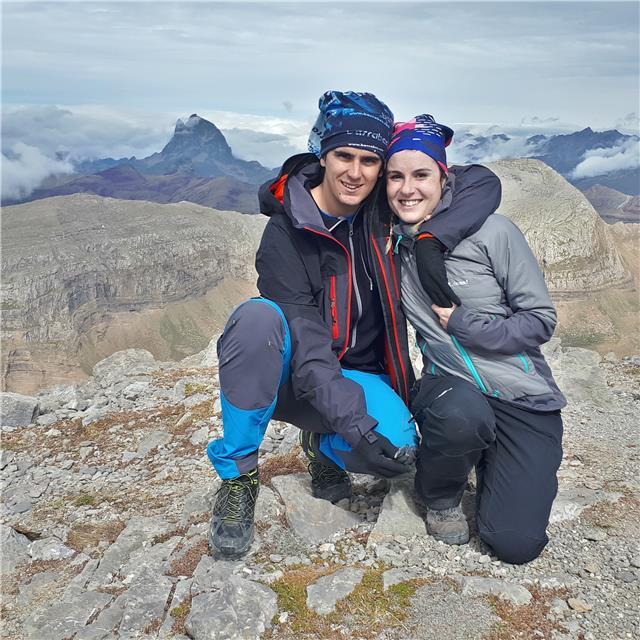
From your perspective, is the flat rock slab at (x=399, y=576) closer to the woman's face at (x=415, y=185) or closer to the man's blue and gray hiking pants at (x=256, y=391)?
the man's blue and gray hiking pants at (x=256, y=391)

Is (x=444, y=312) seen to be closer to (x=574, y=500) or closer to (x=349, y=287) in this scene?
(x=349, y=287)

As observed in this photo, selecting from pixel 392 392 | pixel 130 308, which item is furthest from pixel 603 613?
pixel 130 308

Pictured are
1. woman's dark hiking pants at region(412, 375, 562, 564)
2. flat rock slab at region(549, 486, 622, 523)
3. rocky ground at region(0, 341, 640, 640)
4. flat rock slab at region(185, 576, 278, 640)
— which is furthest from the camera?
flat rock slab at region(549, 486, 622, 523)

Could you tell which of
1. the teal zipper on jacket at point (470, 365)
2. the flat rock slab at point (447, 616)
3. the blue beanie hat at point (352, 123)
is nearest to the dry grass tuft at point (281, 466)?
the flat rock slab at point (447, 616)

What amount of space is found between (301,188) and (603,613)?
421 cm

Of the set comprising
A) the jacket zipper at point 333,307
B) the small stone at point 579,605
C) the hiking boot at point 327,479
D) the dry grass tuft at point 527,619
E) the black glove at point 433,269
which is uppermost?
the black glove at point 433,269

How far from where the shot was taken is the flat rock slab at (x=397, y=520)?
18.2ft

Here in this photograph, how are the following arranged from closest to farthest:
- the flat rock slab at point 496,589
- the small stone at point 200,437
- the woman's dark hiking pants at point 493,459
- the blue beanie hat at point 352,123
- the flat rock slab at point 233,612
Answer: the flat rock slab at point 233,612, the flat rock slab at point 496,589, the woman's dark hiking pants at point 493,459, the blue beanie hat at point 352,123, the small stone at point 200,437

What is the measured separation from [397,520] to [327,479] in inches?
41.6

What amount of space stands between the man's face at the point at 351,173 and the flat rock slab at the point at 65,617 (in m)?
4.21

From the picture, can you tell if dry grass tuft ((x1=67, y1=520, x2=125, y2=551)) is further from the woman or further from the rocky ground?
the woman

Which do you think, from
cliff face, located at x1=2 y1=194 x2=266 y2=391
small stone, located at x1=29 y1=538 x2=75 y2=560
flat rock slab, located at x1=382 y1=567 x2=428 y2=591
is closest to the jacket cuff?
flat rock slab, located at x1=382 y1=567 x2=428 y2=591

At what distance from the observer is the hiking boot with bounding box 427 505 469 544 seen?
543cm

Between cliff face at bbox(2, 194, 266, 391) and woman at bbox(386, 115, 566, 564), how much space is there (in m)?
147
